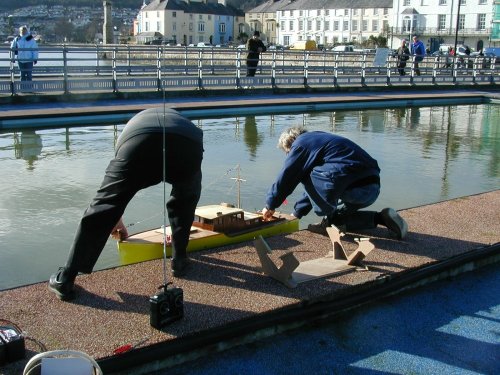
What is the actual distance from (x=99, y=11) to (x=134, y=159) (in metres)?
205

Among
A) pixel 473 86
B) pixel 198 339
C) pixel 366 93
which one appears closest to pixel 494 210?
pixel 198 339

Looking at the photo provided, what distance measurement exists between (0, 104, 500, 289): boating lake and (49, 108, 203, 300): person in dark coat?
1.41m

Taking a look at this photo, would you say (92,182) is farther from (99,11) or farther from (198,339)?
(99,11)

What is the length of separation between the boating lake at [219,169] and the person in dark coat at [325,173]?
1569 millimetres

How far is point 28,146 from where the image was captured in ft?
37.6

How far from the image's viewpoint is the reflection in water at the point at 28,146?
10.4m

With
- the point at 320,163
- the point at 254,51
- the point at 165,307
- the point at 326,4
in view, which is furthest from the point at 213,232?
the point at 326,4

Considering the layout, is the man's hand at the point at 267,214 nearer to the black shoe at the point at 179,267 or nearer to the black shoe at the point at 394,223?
the black shoe at the point at 394,223

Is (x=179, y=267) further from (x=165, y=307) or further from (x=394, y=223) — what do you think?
(x=394, y=223)

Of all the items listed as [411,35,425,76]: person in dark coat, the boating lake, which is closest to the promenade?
the boating lake

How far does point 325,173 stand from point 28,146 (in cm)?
785

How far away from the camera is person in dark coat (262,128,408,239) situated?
5098 millimetres

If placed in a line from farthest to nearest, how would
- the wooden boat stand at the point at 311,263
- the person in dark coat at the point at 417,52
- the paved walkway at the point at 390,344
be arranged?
the person in dark coat at the point at 417,52, the wooden boat stand at the point at 311,263, the paved walkway at the point at 390,344

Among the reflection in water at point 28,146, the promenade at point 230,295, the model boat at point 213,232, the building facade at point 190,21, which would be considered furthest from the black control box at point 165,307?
the building facade at point 190,21
